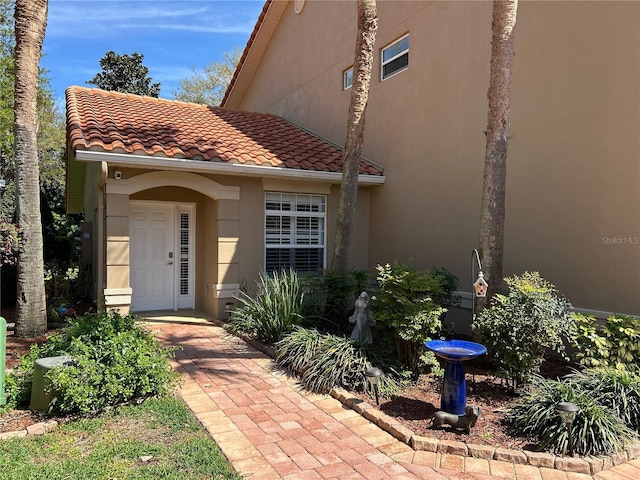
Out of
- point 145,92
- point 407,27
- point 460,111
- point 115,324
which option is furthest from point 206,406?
point 145,92

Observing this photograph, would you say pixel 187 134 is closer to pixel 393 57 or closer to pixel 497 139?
pixel 393 57

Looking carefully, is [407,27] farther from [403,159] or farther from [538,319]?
[538,319]

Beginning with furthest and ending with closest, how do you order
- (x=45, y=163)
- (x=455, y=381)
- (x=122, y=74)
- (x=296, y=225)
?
1. (x=122, y=74)
2. (x=45, y=163)
3. (x=296, y=225)
4. (x=455, y=381)

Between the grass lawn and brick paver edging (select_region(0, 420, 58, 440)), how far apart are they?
0.07 meters

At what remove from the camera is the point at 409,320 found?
558cm

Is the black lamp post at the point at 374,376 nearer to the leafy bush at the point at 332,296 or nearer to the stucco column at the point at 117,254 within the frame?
the leafy bush at the point at 332,296

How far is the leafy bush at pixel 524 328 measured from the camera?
5.07 metres

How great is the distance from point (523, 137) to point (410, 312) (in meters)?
3.85

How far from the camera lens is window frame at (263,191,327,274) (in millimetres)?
9750

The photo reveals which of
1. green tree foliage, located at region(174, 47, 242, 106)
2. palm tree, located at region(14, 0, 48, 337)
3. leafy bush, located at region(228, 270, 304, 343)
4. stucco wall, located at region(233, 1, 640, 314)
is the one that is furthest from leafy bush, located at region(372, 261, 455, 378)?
green tree foliage, located at region(174, 47, 242, 106)

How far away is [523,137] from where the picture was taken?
7484mm

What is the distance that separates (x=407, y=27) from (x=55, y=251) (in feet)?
40.2

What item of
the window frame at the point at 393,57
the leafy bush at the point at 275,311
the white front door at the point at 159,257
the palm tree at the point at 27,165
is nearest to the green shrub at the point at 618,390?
the leafy bush at the point at 275,311

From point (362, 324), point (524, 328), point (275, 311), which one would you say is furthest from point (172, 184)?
point (524, 328)
